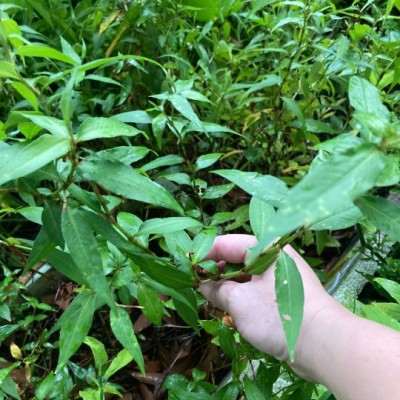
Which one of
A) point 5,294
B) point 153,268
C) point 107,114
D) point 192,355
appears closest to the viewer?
point 153,268

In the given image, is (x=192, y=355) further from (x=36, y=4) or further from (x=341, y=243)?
(x=36, y=4)

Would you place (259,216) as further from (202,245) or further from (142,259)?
(142,259)

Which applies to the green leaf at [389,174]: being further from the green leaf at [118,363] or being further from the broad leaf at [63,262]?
the green leaf at [118,363]

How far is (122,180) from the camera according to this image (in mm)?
510

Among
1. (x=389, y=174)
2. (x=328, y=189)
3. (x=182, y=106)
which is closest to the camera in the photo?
(x=328, y=189)

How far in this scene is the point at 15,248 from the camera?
3.40 feet

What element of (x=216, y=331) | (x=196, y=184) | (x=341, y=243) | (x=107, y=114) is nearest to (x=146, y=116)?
(x=196, y=184)

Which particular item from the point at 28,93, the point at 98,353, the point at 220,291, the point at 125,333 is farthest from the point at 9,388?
the point at 28,93

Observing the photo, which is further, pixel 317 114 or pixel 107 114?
pixel 317 114

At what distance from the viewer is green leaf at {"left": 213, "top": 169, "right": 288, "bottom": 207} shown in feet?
1.86

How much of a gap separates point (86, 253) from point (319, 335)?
36 cm

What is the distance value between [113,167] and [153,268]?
0.16 metres

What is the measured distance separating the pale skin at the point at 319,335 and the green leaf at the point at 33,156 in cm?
39

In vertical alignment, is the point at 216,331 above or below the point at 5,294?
above
